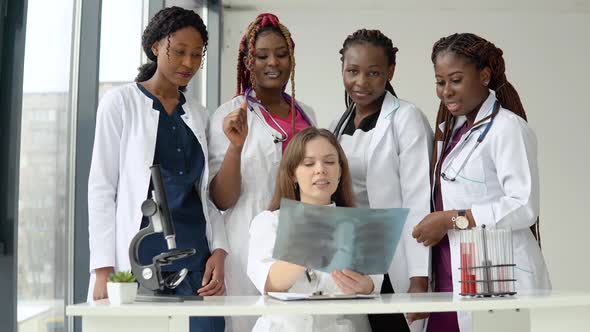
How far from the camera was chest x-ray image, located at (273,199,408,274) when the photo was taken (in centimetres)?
191

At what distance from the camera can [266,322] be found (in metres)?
2.17

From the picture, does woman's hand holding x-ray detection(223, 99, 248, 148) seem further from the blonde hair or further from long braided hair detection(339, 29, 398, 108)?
long braided hair detection(339, 29, 398, 108)

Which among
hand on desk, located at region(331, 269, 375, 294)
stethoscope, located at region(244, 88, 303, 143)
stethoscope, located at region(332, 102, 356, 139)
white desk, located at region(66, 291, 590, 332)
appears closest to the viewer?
white desk, located at region(66, 291, 590, 332)

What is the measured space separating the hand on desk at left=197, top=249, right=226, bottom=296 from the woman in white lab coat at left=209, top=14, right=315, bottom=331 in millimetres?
100

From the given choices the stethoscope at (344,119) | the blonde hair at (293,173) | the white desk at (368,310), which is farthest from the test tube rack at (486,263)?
the stethoscope at (344,119)

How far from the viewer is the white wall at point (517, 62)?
6590 millimetres

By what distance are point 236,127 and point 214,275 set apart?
1.55 feet

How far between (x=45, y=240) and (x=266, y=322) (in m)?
0.97

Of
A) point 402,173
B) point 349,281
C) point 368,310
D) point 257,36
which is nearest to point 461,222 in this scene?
point 402,173

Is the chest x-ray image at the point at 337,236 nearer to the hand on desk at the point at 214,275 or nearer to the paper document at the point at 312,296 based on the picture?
the paper document at the point at 312,296

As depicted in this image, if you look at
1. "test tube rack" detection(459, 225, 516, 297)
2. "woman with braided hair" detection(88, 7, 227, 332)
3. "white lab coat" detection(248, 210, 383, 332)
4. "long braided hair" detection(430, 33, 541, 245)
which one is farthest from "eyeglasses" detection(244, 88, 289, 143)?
"test tube rack" detection(459, 225, 516, 297)

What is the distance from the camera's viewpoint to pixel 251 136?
Answer: 2.71m

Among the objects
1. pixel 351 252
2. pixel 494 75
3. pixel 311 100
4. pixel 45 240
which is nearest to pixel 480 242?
pixel 351 252

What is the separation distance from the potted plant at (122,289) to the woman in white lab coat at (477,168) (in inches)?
37.4
